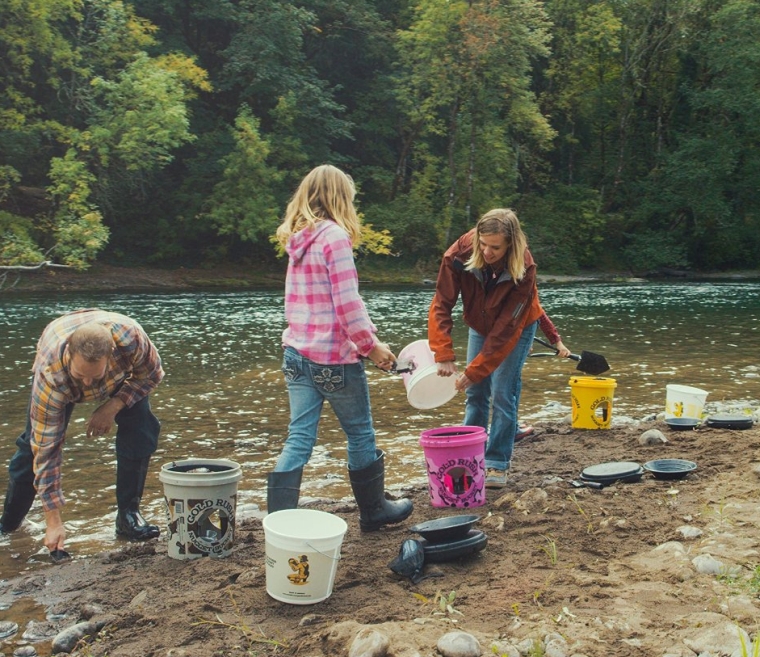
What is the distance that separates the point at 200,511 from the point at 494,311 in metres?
2.05

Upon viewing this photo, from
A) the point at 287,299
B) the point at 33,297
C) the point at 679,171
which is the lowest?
the point at 33,297

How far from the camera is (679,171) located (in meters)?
34.9

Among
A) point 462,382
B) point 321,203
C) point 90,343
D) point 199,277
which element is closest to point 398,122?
point 199,277

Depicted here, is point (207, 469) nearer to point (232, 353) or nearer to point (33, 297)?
point (232, 353)

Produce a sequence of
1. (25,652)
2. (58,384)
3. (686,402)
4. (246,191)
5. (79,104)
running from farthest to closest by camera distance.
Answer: (246,191) → (79,104) → (686,402) → (58,384) → (25,652)

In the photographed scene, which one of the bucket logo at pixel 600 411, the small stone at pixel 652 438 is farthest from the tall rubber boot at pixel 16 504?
the bucket logo at pixel 600 411

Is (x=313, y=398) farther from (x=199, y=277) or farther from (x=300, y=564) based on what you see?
(x=199, y=277)

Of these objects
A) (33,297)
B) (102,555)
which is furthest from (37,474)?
(33,297)

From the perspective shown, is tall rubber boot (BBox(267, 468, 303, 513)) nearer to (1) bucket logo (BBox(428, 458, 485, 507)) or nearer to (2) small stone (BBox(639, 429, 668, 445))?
(1) bucket logo (BBox(428, 458, 485, 507))

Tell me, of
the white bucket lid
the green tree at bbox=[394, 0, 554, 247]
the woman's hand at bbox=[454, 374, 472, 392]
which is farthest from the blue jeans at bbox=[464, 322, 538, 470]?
the green tree at bbox=[394, 0, 554, 247]

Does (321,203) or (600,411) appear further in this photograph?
(600,411)

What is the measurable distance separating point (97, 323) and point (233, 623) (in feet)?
5.20

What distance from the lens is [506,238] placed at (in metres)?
4.76

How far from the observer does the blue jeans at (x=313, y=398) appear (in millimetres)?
4113
